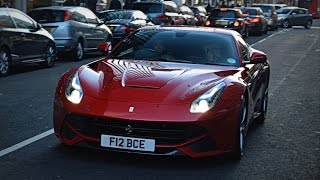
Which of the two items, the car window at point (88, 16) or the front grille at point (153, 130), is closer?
the front grille at point (153, 130)

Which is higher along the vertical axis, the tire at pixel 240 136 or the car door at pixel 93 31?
the tire at pixel 240 136

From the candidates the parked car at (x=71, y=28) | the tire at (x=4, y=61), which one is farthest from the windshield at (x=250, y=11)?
the tire at (x=4, y=61)

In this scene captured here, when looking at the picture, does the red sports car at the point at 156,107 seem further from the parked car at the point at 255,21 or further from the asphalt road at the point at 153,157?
the parked car at the point at 255,21

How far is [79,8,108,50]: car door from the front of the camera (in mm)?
17997

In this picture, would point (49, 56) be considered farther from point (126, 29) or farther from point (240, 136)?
point (240, 136)

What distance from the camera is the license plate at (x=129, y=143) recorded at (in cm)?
555

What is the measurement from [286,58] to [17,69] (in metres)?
9.34

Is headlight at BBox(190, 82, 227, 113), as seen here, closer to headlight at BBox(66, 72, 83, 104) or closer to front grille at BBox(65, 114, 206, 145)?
front grille at BBox(65, 114, 206, 145)

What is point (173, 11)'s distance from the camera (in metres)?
28.9

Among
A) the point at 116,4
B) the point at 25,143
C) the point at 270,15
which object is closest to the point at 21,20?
the point at 25,143

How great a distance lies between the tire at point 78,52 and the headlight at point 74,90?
1085 cm

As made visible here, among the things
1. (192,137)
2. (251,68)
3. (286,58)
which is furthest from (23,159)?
(286,58)

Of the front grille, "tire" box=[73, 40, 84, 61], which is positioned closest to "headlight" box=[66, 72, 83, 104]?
the front grille

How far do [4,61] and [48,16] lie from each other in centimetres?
468
